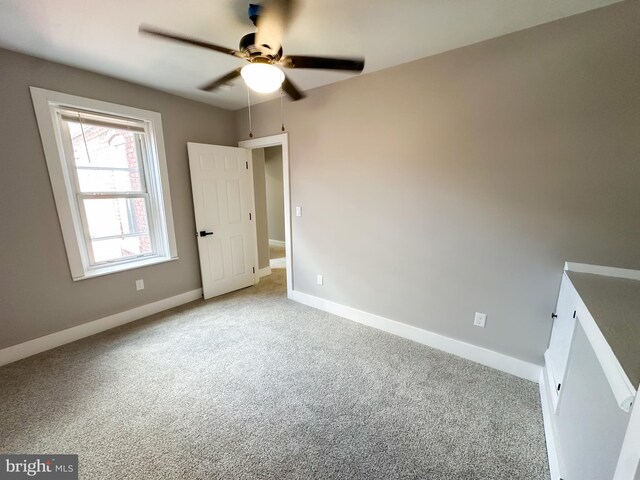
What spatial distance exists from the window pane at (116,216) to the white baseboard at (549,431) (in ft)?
12.8

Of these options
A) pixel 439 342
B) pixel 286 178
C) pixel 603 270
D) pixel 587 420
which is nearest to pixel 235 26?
pixel 286 178

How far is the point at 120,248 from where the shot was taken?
286cm

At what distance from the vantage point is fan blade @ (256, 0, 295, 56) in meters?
1.30

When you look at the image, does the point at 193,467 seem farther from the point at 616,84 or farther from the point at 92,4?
the point at 616,84

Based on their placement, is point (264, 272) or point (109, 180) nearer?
point (109, 180)

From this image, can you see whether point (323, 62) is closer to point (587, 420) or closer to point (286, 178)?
point (286, 178)

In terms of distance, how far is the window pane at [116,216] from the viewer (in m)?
2.59

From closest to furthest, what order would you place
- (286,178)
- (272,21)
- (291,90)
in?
(272,21) < (291,90) < (286,178)

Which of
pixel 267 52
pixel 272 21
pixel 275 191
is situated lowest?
pixel 275 191

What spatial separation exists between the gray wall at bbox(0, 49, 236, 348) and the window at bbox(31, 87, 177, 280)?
8cm

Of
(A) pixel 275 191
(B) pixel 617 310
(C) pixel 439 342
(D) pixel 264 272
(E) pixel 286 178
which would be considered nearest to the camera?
(B) pixel 617 310

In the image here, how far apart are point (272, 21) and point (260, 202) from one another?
2.91 meters

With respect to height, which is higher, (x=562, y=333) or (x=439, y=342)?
(x=562, y=333)

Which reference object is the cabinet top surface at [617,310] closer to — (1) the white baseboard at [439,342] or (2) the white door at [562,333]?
(2) the white door at [562,333]
